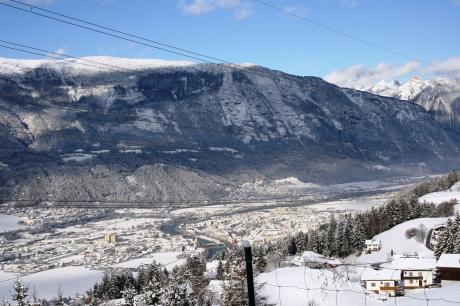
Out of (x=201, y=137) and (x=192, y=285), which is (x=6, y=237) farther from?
(x=201, y=137)

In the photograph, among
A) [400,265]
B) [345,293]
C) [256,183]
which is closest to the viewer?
[345,293]

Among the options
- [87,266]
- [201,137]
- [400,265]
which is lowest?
[87,266]

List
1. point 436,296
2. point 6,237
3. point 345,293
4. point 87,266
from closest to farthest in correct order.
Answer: point 436,296 < point 345,293 < point 87,266 < point 6,237

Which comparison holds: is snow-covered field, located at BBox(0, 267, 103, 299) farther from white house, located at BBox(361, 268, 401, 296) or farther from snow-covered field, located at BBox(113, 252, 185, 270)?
white house, located at BBox(361, 268, 401, 296)

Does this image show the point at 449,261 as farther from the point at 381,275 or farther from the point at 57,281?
the point at 57,281

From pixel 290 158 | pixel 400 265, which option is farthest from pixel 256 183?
pixel 400 265

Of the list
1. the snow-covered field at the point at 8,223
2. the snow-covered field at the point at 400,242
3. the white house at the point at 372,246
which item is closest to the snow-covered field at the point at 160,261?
the white house at the point at 372,246

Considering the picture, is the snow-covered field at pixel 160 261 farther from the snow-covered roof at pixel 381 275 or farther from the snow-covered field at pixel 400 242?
the snow-covered roof at pixel 381 275
